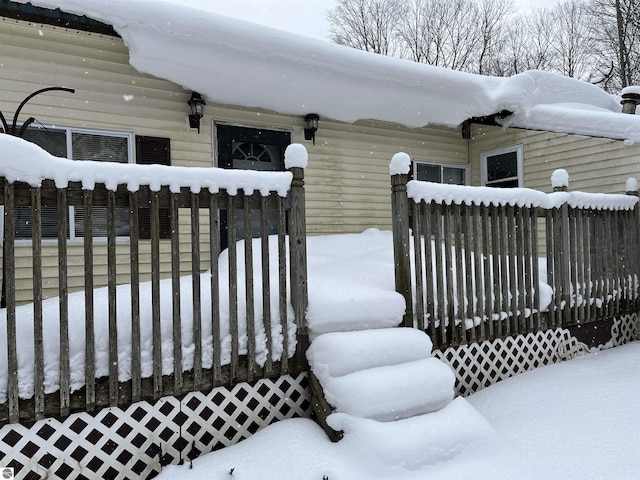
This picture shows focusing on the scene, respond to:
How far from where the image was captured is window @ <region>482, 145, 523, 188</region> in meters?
9.51

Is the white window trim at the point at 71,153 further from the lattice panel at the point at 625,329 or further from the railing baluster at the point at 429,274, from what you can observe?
the lattice panel at the point at 625,329

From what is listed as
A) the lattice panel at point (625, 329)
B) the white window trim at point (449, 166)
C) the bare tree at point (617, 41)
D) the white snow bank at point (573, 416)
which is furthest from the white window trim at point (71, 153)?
the bare tree at point (617, 41)

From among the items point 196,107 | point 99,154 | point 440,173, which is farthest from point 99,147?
point 440,173

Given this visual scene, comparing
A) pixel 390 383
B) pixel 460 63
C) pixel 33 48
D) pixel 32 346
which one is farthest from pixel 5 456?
pixel 460 63

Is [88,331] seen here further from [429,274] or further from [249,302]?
[429,274]

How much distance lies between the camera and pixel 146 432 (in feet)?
10.6

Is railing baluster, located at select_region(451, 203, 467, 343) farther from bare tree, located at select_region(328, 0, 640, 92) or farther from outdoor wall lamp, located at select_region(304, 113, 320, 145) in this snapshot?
bare tree, located at select_region(328, 0, 640, 92)

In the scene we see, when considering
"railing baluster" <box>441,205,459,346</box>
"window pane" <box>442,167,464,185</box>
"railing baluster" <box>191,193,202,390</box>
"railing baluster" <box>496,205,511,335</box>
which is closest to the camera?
"railing baluster" <box>191,193,202,390</box>

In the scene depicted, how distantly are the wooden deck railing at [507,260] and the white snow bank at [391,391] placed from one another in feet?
2.36

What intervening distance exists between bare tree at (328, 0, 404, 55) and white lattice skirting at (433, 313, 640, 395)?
29.5 m

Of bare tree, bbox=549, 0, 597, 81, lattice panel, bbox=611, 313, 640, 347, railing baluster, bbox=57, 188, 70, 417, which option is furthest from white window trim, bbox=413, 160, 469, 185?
bare tree, bbox=549, 0, 597, 81

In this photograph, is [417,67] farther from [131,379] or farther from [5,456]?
[5,456]

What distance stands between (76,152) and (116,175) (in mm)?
A: 3581

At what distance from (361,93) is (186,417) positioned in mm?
5623
